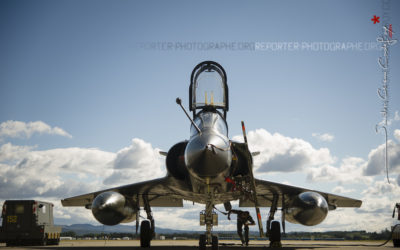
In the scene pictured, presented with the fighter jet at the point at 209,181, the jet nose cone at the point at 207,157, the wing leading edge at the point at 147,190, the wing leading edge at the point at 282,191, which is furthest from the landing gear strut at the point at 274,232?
the jet nose cone at the point at 207,157

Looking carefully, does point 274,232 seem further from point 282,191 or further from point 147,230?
point 147,230

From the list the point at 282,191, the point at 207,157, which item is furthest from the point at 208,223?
the point at 282,191

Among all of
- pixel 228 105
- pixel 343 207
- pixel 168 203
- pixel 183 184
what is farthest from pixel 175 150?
pixel 343 207

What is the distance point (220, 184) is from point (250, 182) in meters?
1.09

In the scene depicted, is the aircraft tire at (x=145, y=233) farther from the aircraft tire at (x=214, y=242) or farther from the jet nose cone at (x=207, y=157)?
the jet nose cone at (x=207, y=157)

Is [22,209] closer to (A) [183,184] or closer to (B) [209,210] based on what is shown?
(A) [183,184]

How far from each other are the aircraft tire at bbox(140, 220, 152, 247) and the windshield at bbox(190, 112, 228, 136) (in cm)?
410

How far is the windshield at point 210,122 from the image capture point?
1070 cm

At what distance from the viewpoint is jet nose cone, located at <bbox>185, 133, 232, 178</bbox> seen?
8555 millimetres

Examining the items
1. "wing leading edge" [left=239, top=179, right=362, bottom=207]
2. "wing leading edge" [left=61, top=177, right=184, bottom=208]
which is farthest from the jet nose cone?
"wing leading edge" [left=239, top=179, right=362, bottom=207]

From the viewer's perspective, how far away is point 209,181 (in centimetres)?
909

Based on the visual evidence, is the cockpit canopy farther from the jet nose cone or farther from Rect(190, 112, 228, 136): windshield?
the jet nose cone

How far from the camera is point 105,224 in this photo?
12.0 meters

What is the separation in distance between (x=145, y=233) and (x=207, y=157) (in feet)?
19.7
